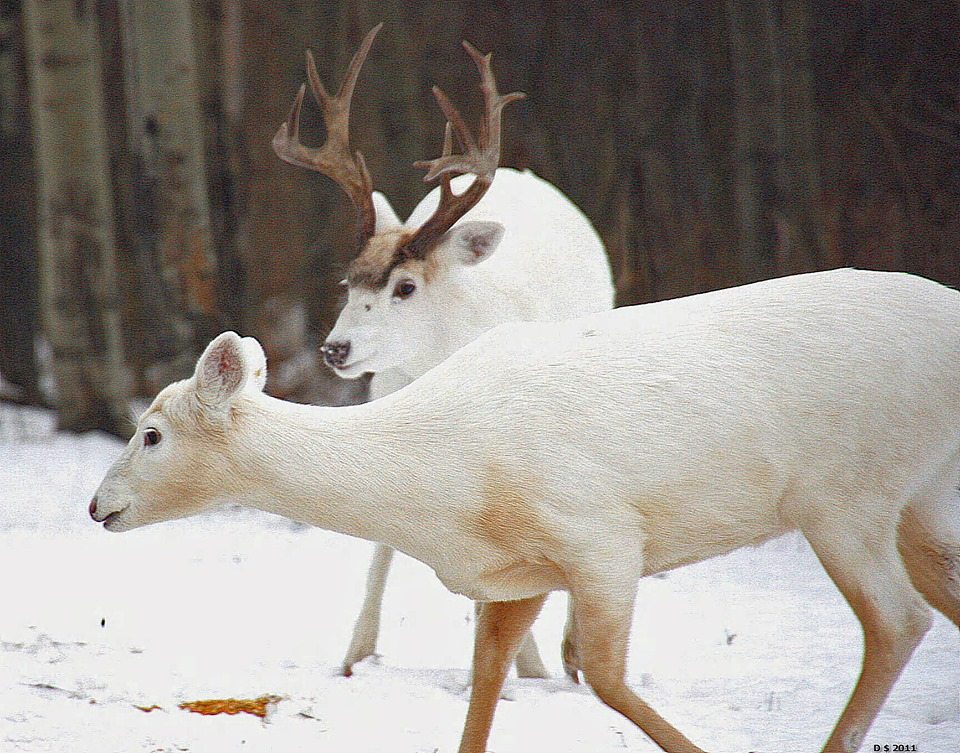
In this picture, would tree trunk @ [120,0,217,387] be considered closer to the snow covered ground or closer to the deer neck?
the snow covered ground

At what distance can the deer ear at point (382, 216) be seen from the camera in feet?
20.2

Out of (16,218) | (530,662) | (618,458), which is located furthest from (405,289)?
Answer: (16,218)

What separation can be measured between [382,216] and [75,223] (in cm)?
484

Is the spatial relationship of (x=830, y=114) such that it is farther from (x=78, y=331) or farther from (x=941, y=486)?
(x=941, y=486)

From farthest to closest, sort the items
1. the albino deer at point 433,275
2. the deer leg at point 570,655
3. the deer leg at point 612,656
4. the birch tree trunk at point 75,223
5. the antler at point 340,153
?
the birch tree trunk at point 75,223
the antler at point 340,153
the albino deer at point 433,275
the deer leg at point 570,655
the deer leg at point 612,656

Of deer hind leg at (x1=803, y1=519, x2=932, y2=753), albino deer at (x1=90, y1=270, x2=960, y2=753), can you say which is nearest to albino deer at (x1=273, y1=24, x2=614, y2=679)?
albino deer at (x1=90, y1=270, x2=960, y2=753)

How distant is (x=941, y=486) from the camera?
4059 millimetres

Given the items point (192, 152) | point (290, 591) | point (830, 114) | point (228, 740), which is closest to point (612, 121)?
point (830, 114)

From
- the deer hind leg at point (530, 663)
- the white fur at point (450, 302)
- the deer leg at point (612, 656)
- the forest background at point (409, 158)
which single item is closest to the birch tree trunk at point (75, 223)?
the forest background at point (409, 158)

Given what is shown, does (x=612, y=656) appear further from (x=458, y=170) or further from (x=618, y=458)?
(x=458, y=170)

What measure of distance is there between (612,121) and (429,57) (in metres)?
3.17

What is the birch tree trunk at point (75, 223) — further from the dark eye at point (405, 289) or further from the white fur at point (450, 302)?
the dark eye at point (405, 289)

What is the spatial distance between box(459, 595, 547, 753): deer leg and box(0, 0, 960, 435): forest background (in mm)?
3572

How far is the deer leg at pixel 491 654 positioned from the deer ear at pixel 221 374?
0.98m
